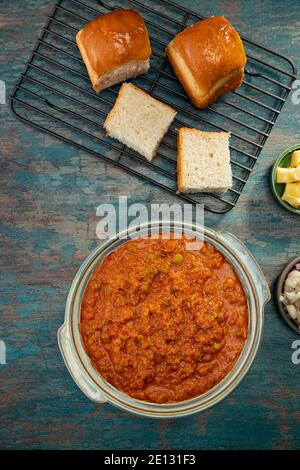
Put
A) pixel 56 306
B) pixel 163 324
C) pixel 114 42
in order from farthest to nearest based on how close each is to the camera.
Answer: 1. pixel 56 306
2. pixel 114 42
3. pixel 163 324

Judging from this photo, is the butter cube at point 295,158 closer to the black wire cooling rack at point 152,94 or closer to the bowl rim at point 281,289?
the black wire cooling rack at point 152,94

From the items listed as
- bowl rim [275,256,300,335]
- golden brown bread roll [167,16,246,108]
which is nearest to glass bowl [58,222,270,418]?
bowl rim [275,256,300,335]

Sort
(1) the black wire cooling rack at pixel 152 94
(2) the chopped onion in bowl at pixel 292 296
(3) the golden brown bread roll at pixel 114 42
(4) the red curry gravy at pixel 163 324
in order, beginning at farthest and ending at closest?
(1) the black wire cooling rack at pixel 152 94
(2) the chopped onion in bowl at pixel 292 296
(3) the golden brown bread roll at pixel 114 42
(4) the red curry gravy at pixel 163 324

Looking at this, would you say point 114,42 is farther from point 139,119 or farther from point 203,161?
point 203,161

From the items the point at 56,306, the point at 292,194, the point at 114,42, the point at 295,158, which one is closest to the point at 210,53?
the point at 114,42

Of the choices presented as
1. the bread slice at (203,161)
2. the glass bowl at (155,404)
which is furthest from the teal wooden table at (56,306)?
the glass bowl at (155,404)

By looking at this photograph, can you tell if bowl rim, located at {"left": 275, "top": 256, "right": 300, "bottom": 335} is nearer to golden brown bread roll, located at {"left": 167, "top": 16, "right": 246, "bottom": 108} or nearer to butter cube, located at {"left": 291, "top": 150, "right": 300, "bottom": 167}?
butter cube, located at {"left": 291, "top": 150, "right": 300, "bottom": 167}
